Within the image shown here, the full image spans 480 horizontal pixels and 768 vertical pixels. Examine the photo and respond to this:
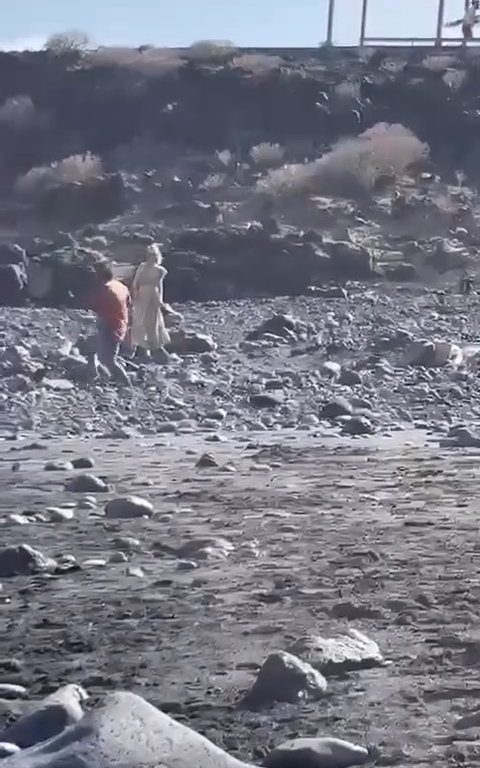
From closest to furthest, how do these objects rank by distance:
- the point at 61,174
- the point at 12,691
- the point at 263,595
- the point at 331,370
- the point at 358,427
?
the point at 12,691
the point at 263,595
the point at 358,427
the point at 331,370
the point at 61,174

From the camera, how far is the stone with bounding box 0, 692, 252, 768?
135 inches

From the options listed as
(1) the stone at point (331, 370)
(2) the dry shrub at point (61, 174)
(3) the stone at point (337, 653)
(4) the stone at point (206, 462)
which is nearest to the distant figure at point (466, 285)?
(1) the stone at point (331, 370)

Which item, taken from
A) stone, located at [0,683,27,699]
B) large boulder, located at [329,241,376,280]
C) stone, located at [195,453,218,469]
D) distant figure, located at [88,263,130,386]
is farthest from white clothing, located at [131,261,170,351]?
stone, located at [0,683,27,699]

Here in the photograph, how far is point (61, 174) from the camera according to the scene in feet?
122

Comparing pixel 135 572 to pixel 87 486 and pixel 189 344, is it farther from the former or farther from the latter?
pixel 189 344

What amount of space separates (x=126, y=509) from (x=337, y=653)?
10.1 ft

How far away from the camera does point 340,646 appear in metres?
4.76

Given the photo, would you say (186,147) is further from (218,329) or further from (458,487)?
(458,487)

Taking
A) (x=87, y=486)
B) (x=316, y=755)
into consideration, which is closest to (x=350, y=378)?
(x=87, y=486)

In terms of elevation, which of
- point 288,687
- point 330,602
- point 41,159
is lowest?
point 41,159

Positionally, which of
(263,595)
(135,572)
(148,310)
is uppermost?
(263,595)

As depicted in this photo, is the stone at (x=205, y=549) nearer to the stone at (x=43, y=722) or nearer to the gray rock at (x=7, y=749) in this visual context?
the stone at (x=43, y=722)

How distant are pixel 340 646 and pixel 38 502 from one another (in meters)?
3.73

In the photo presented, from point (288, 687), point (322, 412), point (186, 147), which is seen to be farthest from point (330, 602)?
point (186, 147)
